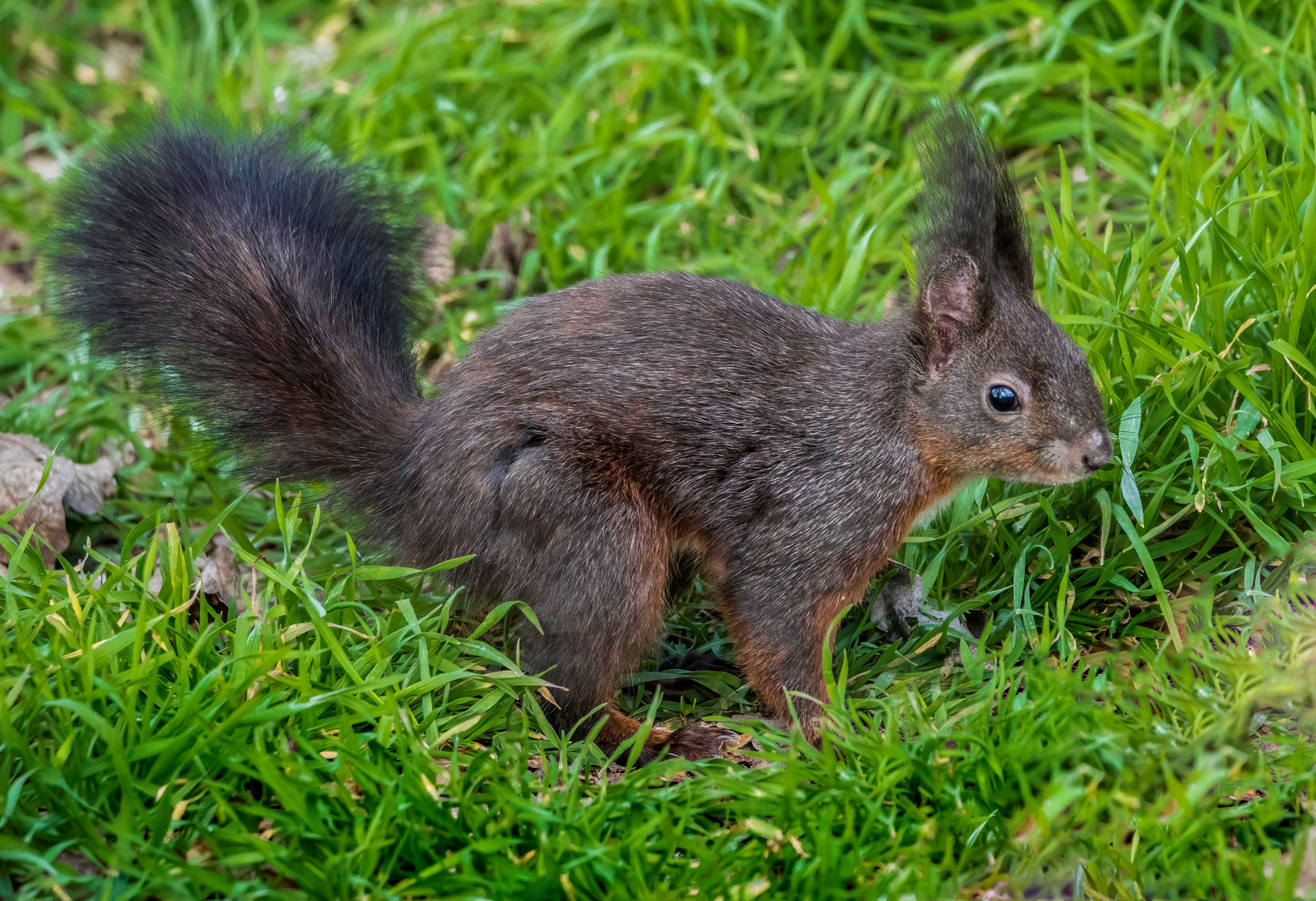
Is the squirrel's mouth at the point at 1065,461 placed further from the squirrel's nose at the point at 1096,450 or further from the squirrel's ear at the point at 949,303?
the squirrel's ear at the point at 949,303

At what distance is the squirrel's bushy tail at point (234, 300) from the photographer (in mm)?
3416

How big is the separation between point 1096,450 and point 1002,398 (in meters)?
0.26

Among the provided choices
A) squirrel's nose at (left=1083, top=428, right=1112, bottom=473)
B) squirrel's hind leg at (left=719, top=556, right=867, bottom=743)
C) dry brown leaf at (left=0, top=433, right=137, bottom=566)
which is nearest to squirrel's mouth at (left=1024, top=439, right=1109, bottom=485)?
squirrel's nose at (left=1083, top=428, right=1112, bottom=473)

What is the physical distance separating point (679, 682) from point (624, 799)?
0.95 meters

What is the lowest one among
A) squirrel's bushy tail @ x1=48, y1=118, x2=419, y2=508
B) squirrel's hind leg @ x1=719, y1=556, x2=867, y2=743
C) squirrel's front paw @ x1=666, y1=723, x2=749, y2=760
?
squirrel's front paw @ x1=666, y1=723, x2=749, y2=760

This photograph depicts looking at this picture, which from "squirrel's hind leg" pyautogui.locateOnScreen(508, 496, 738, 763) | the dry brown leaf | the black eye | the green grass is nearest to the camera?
the green grass

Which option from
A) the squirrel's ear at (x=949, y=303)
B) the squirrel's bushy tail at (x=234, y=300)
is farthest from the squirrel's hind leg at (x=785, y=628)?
the squirrel's bushy tail at (x=234, y=300)

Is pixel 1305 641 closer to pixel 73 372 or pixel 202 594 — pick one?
pixel 202 594

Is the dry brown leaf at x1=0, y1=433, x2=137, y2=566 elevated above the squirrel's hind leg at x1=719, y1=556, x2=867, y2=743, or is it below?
above

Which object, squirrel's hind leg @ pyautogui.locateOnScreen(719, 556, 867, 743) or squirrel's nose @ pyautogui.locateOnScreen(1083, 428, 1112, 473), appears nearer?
squirrel's nose @ pyautogui.locateOnScreen(1083, 428, 1112, 473)

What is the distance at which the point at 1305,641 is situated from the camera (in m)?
3.06

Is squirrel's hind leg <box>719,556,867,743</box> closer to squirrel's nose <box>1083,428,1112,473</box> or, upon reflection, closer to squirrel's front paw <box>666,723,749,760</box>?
squirrel's front paw <box>666,723,749,760</box>

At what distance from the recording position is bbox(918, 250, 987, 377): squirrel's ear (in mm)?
3305

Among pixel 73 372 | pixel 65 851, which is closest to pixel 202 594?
pixel 65 851
